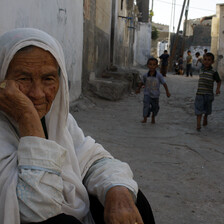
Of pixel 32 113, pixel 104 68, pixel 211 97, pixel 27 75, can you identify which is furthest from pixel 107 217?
pixel 104 68

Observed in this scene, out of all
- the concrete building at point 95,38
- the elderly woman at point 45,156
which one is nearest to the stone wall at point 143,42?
the concrete building at point 95,38

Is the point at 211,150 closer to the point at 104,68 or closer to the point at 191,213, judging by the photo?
the point at 191,213

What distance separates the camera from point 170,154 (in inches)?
161

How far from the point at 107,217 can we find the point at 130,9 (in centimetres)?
1923

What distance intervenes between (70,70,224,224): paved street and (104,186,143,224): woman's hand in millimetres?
1093

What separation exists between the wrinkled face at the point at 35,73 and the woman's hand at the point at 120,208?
1.47ft

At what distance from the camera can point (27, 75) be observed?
139 cm

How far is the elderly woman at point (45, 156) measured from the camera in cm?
116

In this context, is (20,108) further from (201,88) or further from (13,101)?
(201,88)

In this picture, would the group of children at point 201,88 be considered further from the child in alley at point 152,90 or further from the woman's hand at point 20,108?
the woman's hand at point 20,108

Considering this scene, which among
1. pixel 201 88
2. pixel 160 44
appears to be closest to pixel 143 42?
pixel 160 44

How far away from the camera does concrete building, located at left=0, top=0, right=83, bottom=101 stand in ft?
11.9

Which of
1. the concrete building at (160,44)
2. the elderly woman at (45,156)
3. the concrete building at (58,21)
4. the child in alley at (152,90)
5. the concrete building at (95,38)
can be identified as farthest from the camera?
the concrete building at (160,44)

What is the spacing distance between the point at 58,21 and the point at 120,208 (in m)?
4.72
